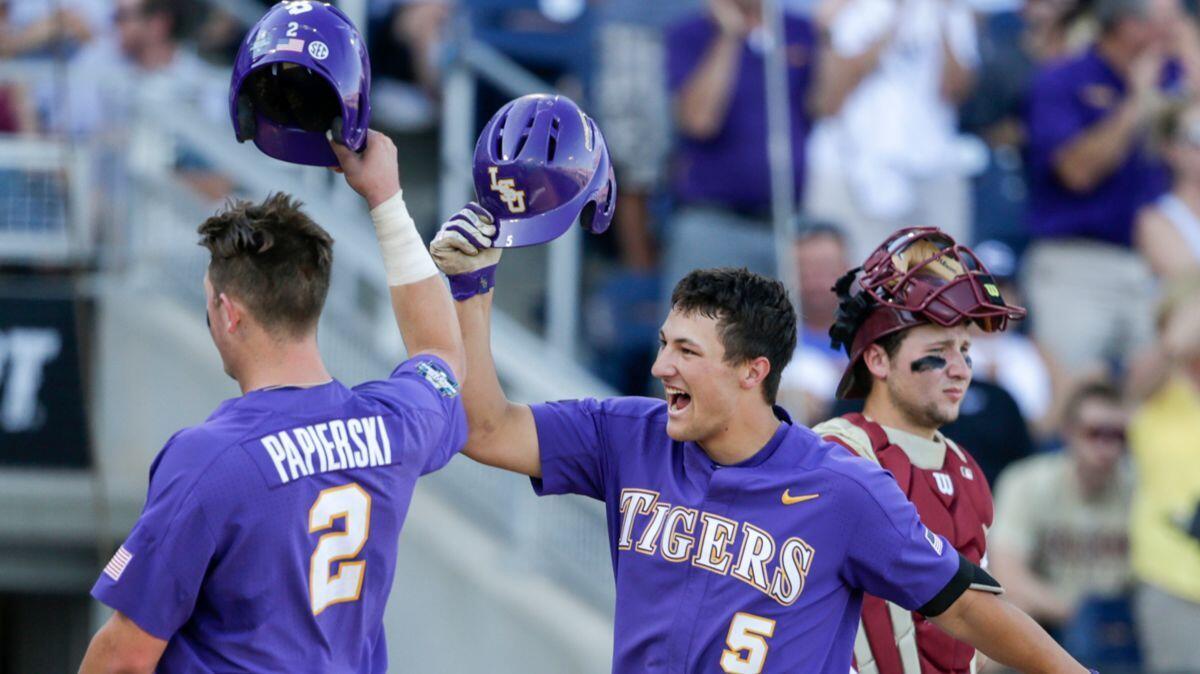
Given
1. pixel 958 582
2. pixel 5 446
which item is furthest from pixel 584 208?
pixel 5 446

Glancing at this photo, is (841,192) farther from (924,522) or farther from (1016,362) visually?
(924,522)

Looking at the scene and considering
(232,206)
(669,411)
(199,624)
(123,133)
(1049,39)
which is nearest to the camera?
(199,624)

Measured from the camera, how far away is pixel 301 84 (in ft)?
12.4

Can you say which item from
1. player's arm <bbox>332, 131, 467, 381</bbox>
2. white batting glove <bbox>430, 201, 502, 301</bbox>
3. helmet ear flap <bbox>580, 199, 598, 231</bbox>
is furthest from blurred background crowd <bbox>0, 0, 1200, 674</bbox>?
player's arm <bbox>332, 131, 467, 381</bbox>

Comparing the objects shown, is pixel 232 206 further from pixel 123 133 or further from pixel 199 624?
pixel 123 133

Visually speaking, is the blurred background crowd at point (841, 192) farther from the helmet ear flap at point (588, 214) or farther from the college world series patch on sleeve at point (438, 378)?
the college world series patch on sleeve at point (438, 378)

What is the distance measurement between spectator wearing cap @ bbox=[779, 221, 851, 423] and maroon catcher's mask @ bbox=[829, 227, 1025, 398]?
3011mm

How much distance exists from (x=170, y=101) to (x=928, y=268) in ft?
15.7

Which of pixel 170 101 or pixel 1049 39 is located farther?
pixel 1049 39

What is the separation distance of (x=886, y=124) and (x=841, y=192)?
376mm

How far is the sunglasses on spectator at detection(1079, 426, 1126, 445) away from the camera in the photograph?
24.3 feet

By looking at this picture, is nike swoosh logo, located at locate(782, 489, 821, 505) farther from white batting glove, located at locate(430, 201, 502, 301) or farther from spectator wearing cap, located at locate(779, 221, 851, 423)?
spectator wearing cap, located at locate(779, 221, 851, 423)

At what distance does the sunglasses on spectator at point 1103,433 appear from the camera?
741 centimetres

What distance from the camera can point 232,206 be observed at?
3631 mm
